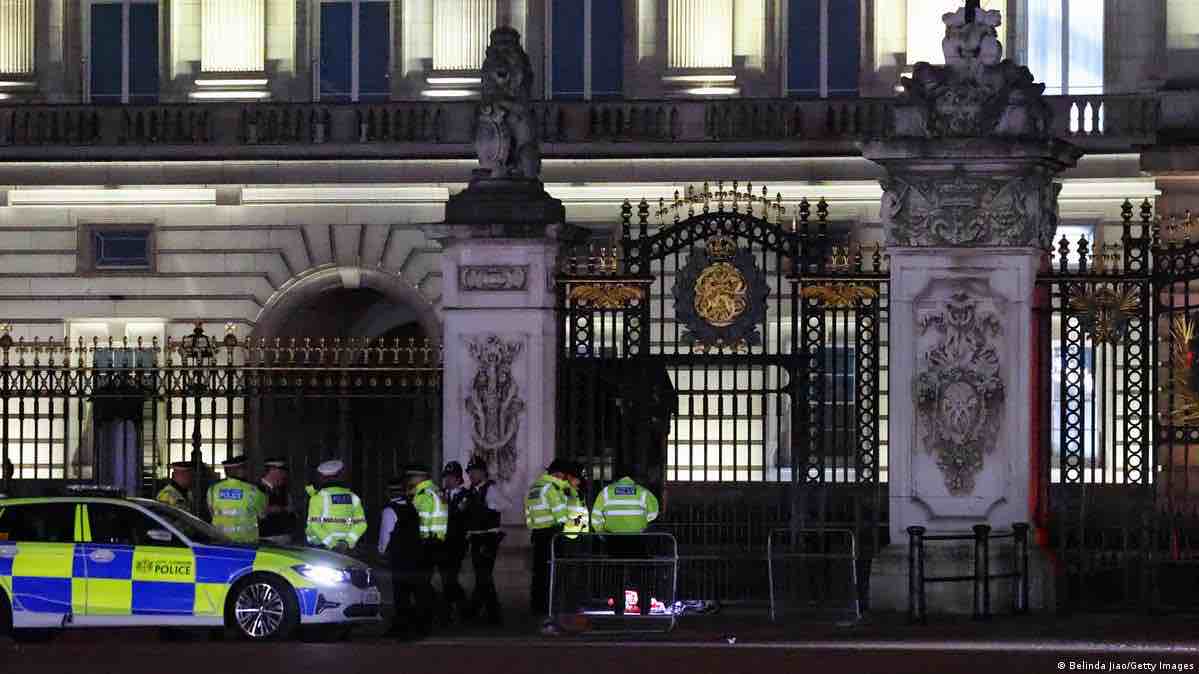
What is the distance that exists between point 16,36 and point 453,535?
22.3 meters

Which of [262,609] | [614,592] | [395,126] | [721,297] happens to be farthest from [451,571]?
[395,126]

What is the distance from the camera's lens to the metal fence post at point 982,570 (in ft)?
85.7

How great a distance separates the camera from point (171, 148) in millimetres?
46312

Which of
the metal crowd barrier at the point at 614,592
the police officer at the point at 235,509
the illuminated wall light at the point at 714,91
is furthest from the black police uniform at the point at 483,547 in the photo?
the illuminated wall light at the point at 714,91

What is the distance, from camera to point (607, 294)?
2792cm

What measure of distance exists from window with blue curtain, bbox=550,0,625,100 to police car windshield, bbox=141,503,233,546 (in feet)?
70.9

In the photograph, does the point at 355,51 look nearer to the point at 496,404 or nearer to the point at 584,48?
the point at 584,48

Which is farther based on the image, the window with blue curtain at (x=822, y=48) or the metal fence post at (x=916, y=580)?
the window with blue curtain at (x=822, y=48)

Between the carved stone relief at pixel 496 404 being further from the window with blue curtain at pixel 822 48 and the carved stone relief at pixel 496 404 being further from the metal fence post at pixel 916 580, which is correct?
the window with blue curtain at pixel 822 48

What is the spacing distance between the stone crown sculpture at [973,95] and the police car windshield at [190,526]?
638 centimetres

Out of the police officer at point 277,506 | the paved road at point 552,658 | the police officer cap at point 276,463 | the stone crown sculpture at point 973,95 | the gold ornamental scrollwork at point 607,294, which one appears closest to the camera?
the paved road at point 552,658

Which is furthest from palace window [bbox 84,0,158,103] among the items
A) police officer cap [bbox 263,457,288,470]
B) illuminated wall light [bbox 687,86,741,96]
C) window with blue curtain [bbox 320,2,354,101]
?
police officer cap [bbox 263,457,288,470]

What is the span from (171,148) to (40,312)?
3102 millimetres

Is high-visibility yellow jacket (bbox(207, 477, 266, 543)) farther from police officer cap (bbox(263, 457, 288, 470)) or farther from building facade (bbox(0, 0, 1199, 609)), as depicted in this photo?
building facade (bbox(0, 0, 1199, 609))
